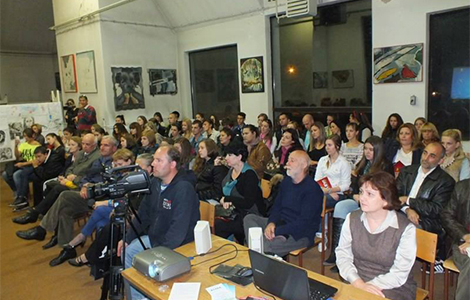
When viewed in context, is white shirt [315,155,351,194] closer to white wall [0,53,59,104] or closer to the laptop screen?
the laptop screen

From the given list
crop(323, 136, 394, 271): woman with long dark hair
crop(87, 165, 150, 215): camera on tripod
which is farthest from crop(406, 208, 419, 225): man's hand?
crop(87, 165, 150, 215): camera on tripod

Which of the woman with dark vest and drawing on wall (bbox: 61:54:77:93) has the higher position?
drawing on wall (bbox: 61:54:77:93)

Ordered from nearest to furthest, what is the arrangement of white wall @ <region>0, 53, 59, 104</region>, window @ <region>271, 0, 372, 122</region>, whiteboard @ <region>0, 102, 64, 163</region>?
window @ <region>271, 0, 372, 122</region>, whiteboard @ <region>0, 102, 64, 163</region>, white wall @ <region>0, 53, 59, 104</region>

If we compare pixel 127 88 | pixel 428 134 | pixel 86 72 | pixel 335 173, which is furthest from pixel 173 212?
pixel 86 72

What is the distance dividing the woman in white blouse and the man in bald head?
0.80 m

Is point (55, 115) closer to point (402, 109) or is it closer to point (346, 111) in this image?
point (346, 111)

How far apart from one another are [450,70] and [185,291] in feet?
17.5

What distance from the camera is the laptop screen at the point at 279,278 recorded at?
1604mm

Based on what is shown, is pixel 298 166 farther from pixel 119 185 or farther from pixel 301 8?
pixel 301 8

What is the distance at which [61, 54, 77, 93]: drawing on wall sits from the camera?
9.58m

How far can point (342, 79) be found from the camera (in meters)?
6.78

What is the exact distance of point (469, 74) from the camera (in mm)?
5262

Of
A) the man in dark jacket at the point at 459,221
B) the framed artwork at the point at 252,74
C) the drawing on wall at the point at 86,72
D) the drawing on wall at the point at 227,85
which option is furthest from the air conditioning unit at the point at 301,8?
the drawing on wall at the point at 86,72

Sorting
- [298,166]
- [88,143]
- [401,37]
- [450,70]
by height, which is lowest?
[298,166]
